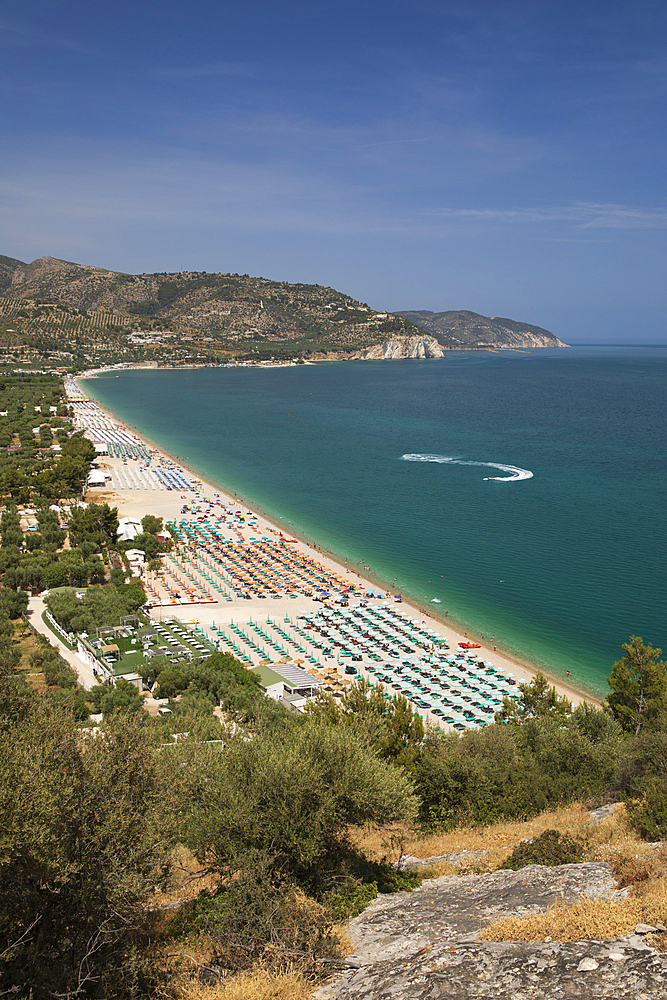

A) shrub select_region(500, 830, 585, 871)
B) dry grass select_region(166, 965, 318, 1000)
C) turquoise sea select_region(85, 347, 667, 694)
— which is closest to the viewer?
dry grass select_region(166, 965, 318, 1000)

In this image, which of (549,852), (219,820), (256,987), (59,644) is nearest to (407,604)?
(59,644)

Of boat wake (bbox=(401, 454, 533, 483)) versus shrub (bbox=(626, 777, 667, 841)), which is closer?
shrub (bbox=(626, 777, 667, 841))

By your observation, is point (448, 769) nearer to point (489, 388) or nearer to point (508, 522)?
point (508, 522)

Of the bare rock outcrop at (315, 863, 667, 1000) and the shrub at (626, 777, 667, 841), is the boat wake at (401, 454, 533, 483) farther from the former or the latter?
the bare rock outcrop at (315, 863, 667, 1000)

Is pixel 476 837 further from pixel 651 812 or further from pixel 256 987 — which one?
pixel 256 987

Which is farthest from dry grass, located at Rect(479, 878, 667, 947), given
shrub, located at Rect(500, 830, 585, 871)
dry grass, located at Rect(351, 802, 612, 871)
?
dry grass, located at Rect(351, 802, 612, 871)

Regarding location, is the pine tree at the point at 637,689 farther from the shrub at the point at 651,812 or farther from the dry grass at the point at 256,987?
the dry grass at the point at 256,987

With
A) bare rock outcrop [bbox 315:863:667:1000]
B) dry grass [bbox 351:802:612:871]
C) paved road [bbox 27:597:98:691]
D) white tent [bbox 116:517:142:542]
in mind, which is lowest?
paved road [bbox 27:597:98:691]
